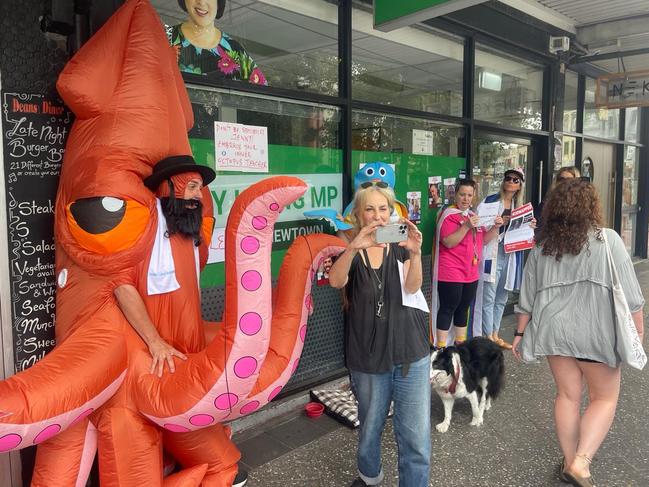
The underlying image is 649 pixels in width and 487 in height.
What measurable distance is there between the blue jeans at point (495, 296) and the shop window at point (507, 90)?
1.76 m

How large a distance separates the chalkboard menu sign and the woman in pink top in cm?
338

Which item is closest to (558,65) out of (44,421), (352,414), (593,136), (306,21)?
(593,136)

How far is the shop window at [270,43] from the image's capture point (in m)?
3.52

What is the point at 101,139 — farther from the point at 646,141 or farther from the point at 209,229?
the point at 646,141

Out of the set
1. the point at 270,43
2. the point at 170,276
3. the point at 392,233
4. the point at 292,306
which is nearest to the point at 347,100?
the point at 270,43

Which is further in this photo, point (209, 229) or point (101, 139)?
point (209, 229)

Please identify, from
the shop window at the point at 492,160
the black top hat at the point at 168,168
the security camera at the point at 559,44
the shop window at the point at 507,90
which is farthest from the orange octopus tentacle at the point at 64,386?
the security camera at the point at 559,44

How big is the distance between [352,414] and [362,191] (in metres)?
1.96

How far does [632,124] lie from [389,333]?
403 inches

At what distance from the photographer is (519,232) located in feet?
17.6

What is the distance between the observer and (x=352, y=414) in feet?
12.3

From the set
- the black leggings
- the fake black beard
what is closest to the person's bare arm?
the fake black beard

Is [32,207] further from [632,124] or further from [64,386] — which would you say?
[632,124]

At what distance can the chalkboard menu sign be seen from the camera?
2490 mm
